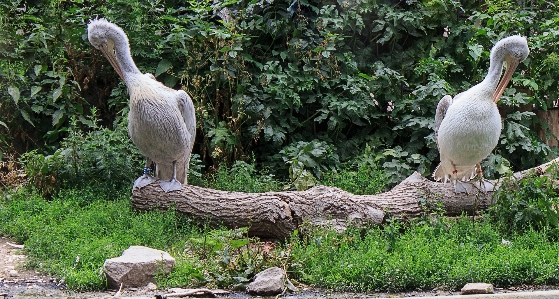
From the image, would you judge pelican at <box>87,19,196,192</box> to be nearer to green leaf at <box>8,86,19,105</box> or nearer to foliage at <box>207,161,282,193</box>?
foliage at <box>207,161,282,193</box>

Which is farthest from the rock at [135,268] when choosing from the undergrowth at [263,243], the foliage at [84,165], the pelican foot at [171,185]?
the foliage at [84,165]

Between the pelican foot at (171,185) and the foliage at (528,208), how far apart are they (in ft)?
10.8

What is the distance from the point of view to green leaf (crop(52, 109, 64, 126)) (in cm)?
973

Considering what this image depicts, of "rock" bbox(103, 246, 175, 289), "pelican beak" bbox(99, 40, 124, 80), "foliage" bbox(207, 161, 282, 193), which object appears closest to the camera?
"rock" bbox(103, 246, 175, 289)

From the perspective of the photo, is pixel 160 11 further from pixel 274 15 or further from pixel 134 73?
pixel 134 73

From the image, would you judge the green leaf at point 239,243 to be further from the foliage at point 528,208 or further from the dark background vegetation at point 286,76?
the dark background vegetation at point 286,76

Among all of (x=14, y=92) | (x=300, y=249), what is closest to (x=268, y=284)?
(x=300, y=249)

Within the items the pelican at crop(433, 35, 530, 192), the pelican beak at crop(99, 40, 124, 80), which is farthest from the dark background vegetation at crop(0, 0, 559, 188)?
the pelican beak at crop(99, 40, 124, 80)

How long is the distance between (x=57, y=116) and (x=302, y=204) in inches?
162

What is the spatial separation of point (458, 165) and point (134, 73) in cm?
371

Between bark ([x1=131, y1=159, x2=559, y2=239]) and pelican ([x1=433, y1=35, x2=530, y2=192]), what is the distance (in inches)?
15.5

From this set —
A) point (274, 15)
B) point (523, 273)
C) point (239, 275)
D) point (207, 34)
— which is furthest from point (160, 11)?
point (523, 273)

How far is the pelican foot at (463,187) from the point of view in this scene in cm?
Result: 804

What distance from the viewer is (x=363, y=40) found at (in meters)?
11.2
